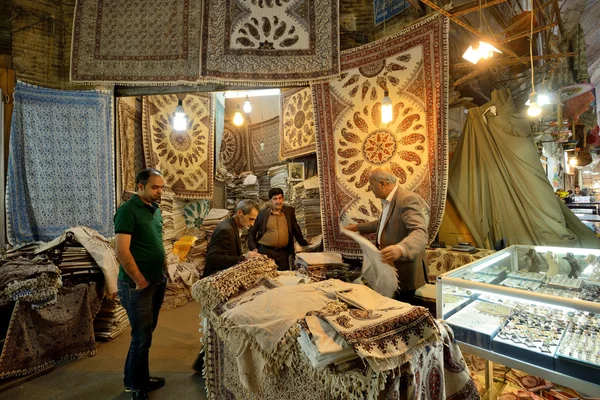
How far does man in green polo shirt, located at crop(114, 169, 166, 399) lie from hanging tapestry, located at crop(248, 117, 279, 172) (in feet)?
13.3

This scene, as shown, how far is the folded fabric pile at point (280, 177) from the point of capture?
5.78 metres

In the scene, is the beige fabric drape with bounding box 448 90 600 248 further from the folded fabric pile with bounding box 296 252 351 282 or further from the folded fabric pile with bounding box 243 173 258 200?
the folded fabric pile with bounding box 243 173 258 200

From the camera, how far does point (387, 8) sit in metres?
4.04

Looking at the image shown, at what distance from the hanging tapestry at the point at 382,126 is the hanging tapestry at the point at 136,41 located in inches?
68.7

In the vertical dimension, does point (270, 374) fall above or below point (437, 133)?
below

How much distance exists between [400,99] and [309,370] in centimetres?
302

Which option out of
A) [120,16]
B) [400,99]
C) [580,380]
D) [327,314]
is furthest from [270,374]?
[120,16]

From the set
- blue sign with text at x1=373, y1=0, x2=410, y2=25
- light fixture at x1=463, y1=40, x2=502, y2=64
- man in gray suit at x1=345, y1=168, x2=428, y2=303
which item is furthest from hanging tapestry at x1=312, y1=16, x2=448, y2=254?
man in gray suit at x1=345, y1=168, x2=428, y2=303

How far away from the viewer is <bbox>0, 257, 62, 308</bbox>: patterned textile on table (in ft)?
9.97

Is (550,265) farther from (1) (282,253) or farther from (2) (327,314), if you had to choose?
(1) (282,253)

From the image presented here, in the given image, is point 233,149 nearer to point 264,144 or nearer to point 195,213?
point 264,144

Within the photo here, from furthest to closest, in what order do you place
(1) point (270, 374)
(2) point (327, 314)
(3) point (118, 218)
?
(3) point (118, 218), (1) point (270, 374), (2) point (327, 314)

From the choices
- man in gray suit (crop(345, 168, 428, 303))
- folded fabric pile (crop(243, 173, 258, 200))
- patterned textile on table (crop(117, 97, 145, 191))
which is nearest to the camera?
man in gray suit (crop(345, 168, 428, 303))

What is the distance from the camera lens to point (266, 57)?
3881 millimetres
